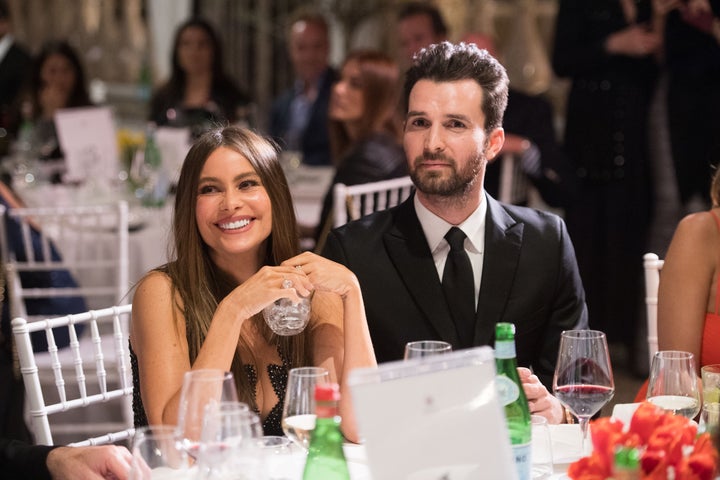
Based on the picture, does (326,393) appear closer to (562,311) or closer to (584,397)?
(584,397)

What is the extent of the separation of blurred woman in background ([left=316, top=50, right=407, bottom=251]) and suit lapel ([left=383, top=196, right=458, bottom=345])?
1.60 metres

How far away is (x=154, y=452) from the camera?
1438 millimetres

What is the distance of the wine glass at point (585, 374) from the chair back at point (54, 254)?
2112 millimetres

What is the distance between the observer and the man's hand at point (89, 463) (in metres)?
1.74

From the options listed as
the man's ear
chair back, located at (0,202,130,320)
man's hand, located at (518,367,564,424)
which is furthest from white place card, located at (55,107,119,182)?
man's hand, located at (518,367,564,424)

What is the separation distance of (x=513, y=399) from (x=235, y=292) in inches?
23.0

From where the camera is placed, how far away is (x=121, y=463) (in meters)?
1.73

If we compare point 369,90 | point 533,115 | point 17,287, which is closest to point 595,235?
point 533,115

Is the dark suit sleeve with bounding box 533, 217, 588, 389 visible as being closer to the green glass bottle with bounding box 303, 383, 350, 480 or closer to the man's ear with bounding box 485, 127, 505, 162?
the man's ear with bounding box 485, 127, 505, 162

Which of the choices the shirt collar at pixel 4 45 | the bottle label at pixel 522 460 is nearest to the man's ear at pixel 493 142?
the bottle label at pixel 522 460

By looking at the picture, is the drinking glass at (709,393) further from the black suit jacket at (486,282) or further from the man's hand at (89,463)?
the man's hand at (89,463)

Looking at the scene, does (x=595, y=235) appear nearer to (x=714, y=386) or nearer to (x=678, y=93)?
(x=678, y=93)

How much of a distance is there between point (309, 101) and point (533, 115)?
1.73 metres

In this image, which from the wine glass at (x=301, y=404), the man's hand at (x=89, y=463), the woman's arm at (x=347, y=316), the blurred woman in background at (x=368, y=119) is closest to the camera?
the wine glass at (x=301, y=404)
